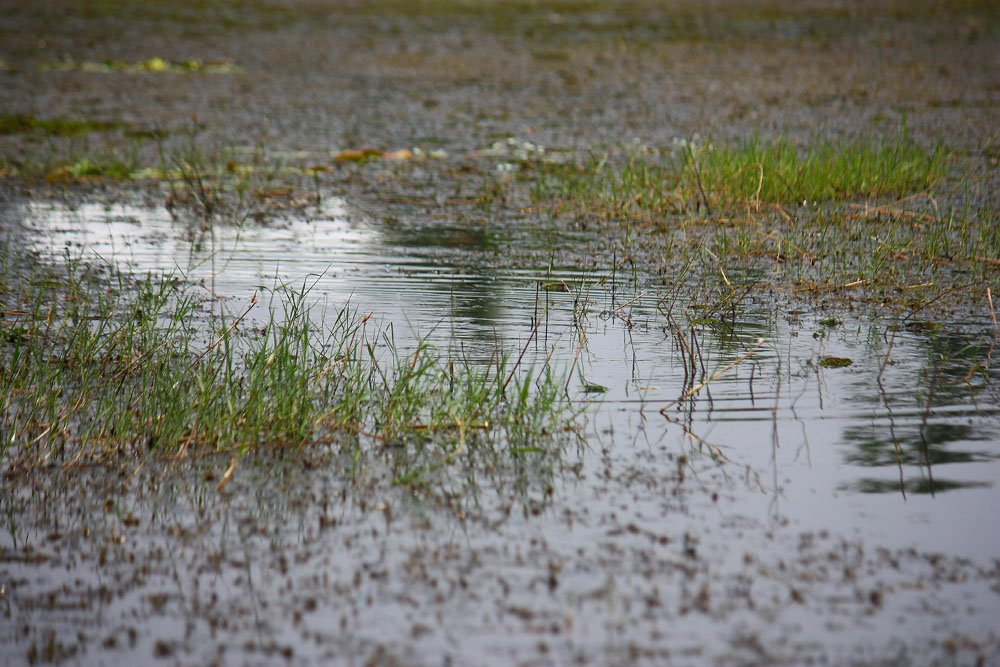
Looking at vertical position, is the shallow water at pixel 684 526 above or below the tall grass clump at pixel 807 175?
below

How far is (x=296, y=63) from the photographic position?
64.3 feet

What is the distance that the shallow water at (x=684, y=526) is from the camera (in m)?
3.05

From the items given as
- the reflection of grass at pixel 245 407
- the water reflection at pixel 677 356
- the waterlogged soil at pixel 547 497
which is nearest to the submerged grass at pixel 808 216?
the waterlogged soil at pixel 547 497

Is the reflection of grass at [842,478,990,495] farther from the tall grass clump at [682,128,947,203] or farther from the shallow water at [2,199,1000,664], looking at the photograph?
the tall grass clump at [682,128,947,203]

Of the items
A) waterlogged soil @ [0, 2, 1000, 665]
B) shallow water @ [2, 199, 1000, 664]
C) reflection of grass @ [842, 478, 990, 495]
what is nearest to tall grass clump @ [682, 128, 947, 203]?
waterlogged soil @ [0, 2, 1000, 665]

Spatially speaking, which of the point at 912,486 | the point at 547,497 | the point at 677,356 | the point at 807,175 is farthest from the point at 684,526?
the point at 807,175

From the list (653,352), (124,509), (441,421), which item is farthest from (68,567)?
(653,352)

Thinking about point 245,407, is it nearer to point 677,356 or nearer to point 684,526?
point 684,526

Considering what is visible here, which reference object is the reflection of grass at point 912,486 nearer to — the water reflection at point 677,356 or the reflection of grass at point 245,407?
the water reflection at point 677,356

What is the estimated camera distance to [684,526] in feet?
11.9

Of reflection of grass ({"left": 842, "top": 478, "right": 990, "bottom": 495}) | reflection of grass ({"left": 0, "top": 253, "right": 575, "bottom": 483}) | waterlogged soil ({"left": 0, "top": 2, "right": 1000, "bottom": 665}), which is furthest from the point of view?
reflection of grass ({"left": 0, "top": 253, "right": 575, "bottom": 483})

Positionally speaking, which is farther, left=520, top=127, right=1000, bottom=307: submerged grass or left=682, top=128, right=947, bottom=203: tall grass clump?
left=682, top=128, right=947, bottom=203: tall grass clump

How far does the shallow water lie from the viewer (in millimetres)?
3049

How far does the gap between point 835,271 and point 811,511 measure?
11.1 feet
